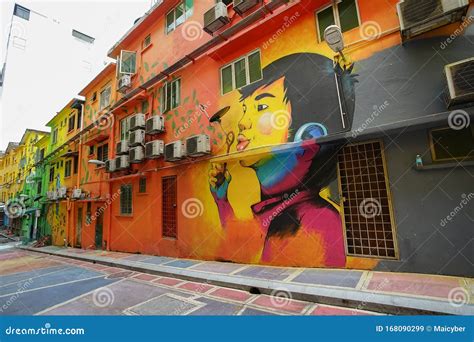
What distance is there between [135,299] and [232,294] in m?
2.04

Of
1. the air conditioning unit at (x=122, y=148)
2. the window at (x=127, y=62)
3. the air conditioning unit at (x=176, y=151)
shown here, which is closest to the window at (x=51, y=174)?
the air conditioning unit at (x=122, y=148)

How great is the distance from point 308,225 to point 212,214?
3349 mm

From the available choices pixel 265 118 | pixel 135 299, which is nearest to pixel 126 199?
pixel 135 299

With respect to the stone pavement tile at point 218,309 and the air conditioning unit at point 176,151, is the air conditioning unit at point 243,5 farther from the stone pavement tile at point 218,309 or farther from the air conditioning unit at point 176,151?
the stone pavement tile at point 218,309

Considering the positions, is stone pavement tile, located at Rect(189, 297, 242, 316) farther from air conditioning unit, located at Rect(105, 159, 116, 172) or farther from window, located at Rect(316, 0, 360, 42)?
air conditioning unit, located at Rect(105, 159, 116, 172)

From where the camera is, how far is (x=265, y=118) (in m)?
7.06

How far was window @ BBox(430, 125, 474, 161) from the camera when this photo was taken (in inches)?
176

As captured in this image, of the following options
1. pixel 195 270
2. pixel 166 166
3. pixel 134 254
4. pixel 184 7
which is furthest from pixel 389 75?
pixel 134 254

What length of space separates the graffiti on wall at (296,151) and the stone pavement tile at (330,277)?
368 mm

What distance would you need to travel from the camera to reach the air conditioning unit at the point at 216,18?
807cm

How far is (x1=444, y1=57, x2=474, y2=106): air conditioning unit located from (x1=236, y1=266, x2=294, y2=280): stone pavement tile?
4.78 metres

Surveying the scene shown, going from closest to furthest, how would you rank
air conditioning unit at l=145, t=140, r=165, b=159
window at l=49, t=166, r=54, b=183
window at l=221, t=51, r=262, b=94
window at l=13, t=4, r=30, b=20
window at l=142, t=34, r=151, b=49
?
window at l=221, t=51, r=262, b=94, air conditioning unit at l=145, t=140, r=165, b=159, window at l=142, t=34, r=151, b=49, window at l=13, t=4, r=30, b=20, window at l=49, t=166, r=54, b=183

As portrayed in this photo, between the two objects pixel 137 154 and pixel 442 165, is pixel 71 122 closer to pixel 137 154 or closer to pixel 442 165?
pixel 137 154

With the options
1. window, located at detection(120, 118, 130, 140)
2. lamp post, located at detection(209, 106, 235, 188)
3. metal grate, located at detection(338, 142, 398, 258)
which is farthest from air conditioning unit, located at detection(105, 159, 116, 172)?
metal grate, located at detection(338, 142, 398, 258)
